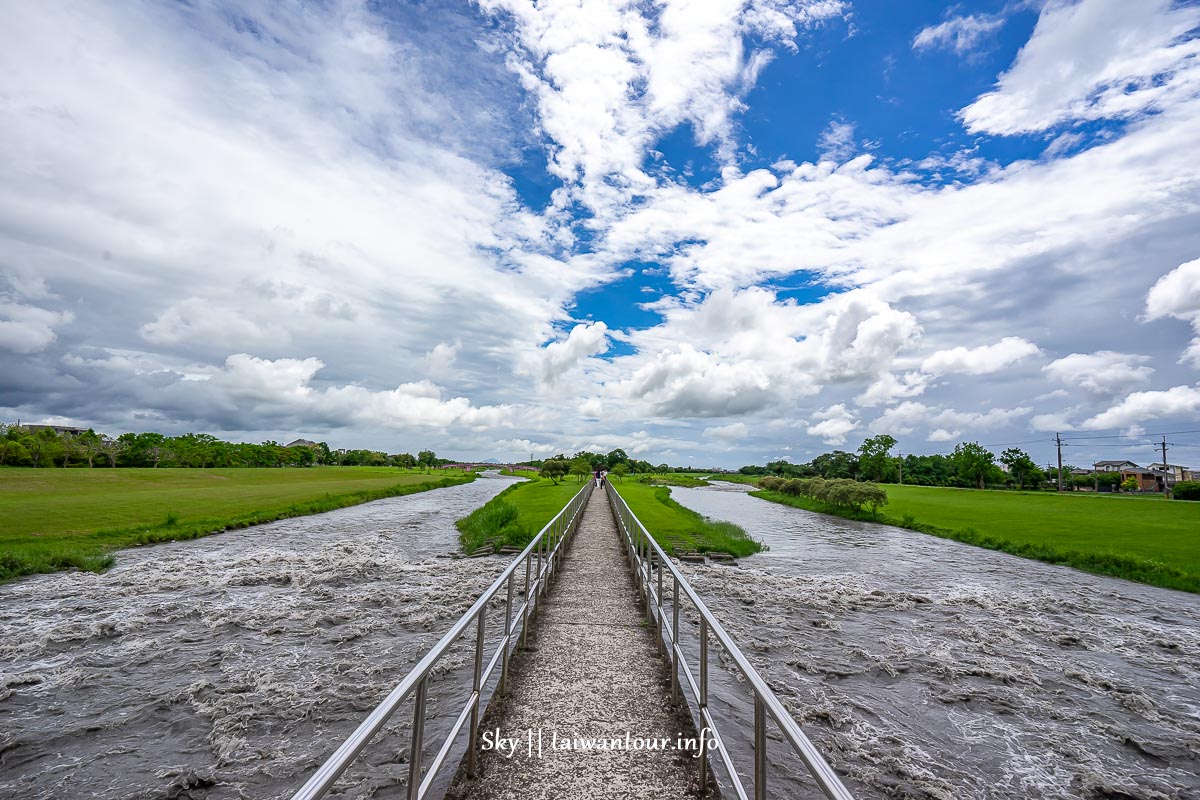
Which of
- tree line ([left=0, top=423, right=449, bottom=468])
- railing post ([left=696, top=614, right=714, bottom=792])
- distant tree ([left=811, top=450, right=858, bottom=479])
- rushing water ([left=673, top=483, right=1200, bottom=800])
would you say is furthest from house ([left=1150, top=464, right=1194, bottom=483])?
tree line ([left=0, top=423, right=449, bottom=468])

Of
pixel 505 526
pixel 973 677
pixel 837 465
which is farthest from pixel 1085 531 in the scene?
pixel 837 465

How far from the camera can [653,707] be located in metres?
5.51

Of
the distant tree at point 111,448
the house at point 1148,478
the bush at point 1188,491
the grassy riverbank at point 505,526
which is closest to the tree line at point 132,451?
the distant tree at point 111,448

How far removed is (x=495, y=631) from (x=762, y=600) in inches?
289

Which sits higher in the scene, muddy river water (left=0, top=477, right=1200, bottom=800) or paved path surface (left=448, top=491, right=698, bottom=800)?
paved path surface (left=448, top=491, right=698, bottom=800)

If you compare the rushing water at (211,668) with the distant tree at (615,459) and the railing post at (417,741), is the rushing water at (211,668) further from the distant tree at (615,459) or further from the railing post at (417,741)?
the distant tree at (615,459)

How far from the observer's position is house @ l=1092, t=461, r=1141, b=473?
107 meters

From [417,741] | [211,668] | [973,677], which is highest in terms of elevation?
[417,741]

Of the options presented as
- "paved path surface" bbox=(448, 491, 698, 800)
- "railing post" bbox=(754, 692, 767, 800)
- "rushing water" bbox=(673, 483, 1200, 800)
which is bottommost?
"rushing water" bbox=(673, 483, 1200, 800)

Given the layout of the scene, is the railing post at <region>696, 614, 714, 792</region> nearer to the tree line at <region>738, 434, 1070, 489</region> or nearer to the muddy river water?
the muddy river water

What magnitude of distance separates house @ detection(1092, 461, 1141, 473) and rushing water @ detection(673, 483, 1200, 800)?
11855 cm

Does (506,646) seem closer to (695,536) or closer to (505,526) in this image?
(695,536)

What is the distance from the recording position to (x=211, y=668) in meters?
9.62

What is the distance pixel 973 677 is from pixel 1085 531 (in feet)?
85.8
